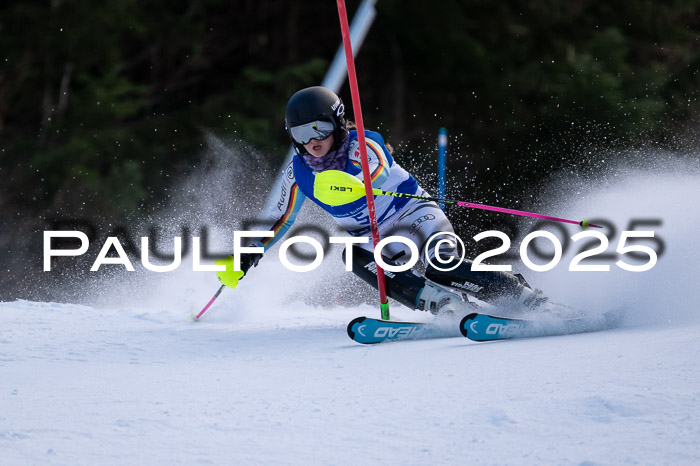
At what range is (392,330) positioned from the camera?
12.7ft

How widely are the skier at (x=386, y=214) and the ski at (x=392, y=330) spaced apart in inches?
4.3

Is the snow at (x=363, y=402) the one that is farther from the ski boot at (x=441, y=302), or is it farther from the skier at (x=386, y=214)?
the skier at (x=386, y=214)

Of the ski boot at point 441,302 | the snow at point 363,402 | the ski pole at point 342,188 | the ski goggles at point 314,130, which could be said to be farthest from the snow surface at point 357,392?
the ski goggles at point 314,130

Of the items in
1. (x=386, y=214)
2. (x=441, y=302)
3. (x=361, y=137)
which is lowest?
(x=441, y=302)

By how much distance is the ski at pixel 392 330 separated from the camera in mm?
3820

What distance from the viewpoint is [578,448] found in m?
2.24

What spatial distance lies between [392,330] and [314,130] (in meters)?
0.99

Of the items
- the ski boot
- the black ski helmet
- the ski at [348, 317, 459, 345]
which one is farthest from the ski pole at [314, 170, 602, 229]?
the ski at [348, 317, 459, 345]

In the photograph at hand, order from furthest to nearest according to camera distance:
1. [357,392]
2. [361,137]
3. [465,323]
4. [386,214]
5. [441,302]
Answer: [386,214], [441,302], [361,137], [465,323], [357,392]

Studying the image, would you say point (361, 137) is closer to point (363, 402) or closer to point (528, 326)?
point (528, 326)

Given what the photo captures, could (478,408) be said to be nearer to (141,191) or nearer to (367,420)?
(367,420)

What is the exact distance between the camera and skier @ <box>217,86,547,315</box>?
4.10 metres

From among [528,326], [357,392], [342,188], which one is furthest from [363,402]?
[342,188]

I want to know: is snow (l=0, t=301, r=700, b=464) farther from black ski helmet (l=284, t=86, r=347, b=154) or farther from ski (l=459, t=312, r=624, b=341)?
black ski helmet (l=284, t=86, r=347, b=154)
